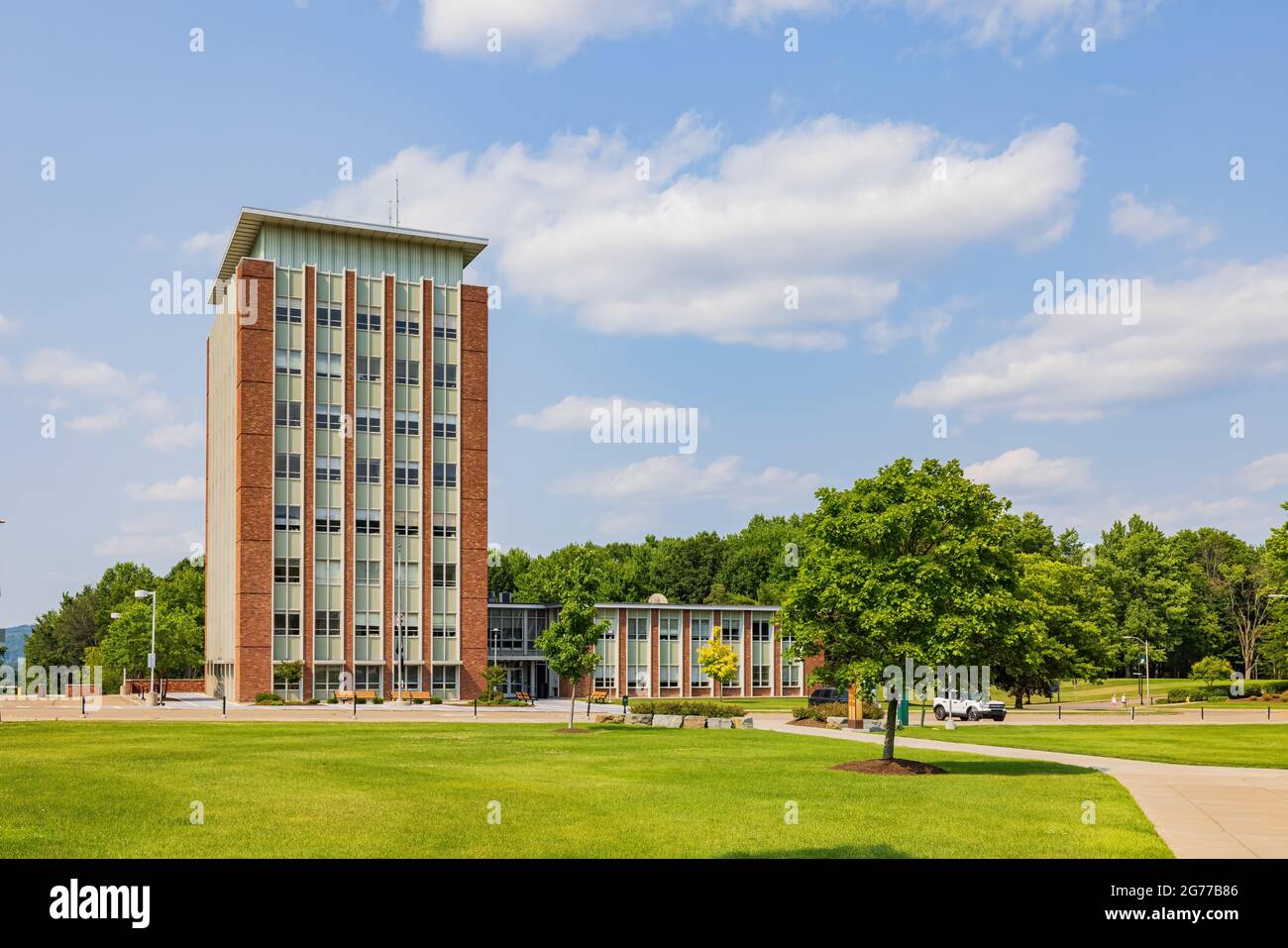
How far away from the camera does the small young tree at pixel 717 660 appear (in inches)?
3905

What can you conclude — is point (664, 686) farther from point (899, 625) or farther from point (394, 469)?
point (899, 625)

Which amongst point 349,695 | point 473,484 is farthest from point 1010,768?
point 473,484

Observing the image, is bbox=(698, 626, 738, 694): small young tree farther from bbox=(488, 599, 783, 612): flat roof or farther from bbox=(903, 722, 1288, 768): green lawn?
bbox=(903, 722, 1288, 768): green lawn

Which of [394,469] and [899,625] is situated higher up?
[394,469]

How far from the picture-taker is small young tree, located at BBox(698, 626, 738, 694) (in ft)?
325

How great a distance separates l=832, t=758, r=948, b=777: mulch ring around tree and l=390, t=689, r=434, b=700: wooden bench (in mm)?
57590

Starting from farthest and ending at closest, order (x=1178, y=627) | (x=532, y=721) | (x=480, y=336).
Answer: (x=1178, y=627) → (x=480, y=336) → (x=532, y=721)

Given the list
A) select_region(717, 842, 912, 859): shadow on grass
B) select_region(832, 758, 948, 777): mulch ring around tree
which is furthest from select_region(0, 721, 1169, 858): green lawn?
select_region(832, 758, 948, 777): mulch ring around tree

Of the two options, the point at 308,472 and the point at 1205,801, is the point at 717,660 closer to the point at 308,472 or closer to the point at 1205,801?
the point at 308,472

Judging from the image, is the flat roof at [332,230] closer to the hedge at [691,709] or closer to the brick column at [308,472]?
the brick column at [308,472]

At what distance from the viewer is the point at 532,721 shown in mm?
57156

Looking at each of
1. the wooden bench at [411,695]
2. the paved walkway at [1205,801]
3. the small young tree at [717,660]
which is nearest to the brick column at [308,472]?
the wooden bench at [411,695]
